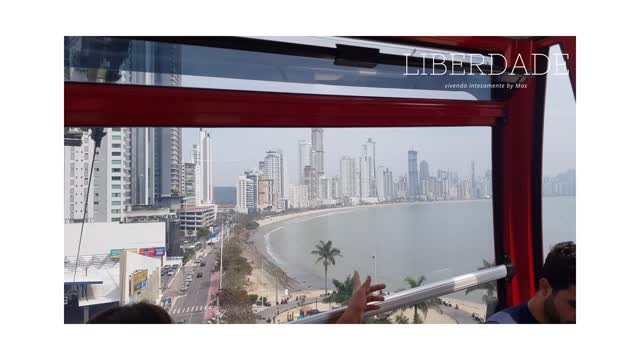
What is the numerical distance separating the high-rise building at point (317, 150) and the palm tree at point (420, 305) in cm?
54

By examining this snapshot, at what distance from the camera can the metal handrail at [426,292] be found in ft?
3.71

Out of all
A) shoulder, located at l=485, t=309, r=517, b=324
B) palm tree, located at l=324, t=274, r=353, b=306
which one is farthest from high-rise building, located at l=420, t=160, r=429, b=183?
shoulder, located at l=485, t=309, r=517, b=324

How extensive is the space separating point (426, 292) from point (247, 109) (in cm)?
94

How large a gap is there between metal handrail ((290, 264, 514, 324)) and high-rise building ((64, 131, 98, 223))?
0.81 metres

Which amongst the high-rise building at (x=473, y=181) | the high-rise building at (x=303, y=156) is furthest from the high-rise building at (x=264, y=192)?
the high-rise building at (x=473, y=181)

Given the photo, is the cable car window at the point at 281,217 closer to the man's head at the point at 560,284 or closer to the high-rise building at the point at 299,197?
the high-rise building at the point at 299,197

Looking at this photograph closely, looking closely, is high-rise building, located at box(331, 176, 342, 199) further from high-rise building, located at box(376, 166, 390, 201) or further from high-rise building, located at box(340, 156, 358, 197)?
high-rise building, located at box(376, 166, 390, 201)

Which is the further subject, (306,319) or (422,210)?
(422,210)

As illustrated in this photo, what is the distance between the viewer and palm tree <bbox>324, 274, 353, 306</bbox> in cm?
117
